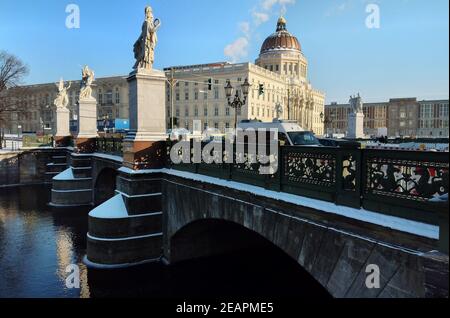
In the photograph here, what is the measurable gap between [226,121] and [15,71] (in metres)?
48.4

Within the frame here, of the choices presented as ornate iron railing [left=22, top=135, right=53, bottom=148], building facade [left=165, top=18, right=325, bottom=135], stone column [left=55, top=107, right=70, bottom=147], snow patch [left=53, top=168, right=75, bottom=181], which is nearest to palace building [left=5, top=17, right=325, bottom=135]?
building facade [left=165, top=18, right=325, bottom=135]

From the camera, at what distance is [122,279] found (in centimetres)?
1262

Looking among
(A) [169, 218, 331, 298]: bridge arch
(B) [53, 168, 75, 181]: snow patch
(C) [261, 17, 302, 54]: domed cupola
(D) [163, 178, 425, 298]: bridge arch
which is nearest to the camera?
(D) [163, 178, 425, 298]: bridge arch

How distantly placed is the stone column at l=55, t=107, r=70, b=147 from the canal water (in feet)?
60.5

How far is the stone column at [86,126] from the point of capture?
25703 mm

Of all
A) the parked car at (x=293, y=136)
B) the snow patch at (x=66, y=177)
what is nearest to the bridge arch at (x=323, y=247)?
the parked car at (x=293, y=136)

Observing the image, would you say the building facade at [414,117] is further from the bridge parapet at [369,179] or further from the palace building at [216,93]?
the bridge parapet at [369,179]

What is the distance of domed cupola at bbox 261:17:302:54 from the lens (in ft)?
379

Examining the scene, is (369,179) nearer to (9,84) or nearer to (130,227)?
(130,227)

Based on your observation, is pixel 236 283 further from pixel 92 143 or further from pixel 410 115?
pixel 410 115

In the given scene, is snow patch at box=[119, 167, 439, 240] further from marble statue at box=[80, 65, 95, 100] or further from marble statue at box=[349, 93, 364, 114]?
marble statue at box=[349, 93, 364, 114]

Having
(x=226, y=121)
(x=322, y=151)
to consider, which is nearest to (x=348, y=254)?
(x=322, y=151)

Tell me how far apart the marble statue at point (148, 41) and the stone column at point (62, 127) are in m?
22.1

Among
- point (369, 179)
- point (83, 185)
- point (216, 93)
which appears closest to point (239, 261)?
point (369, 179)
